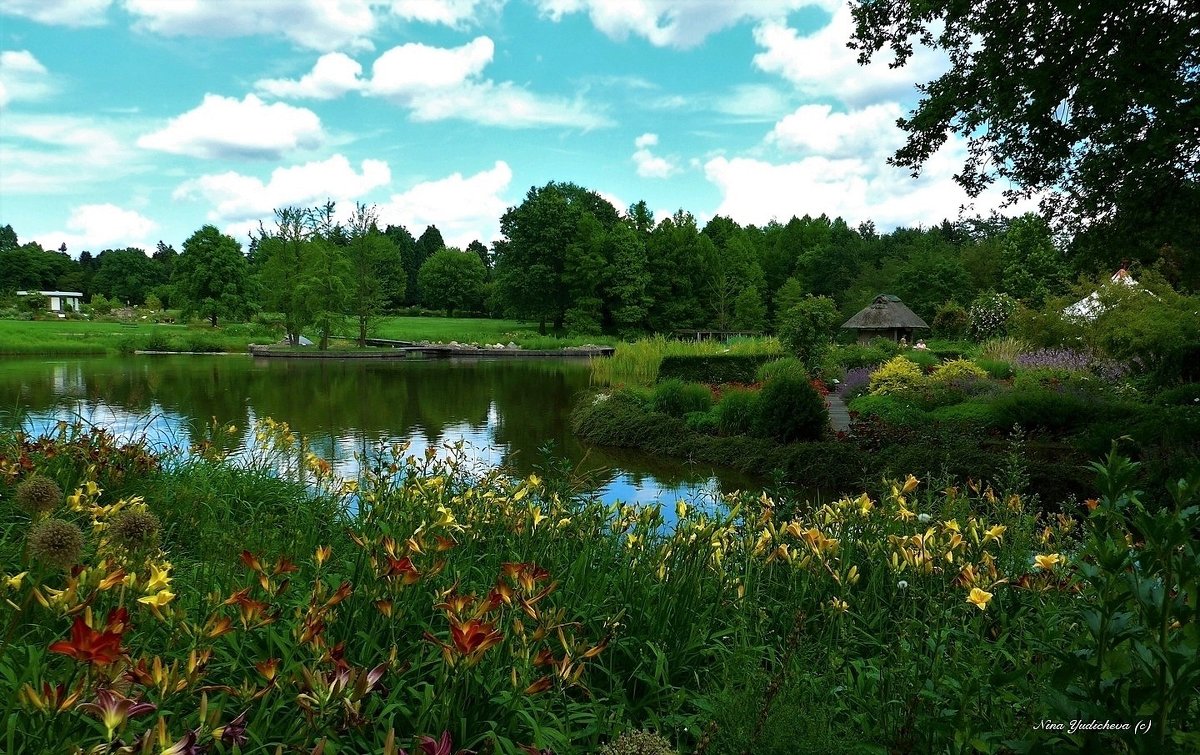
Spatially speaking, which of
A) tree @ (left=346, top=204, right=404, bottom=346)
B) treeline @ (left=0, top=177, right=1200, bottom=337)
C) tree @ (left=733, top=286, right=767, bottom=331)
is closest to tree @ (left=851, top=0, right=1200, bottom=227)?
treeline @ (left=0, top=177, right=1200, bottom=337)

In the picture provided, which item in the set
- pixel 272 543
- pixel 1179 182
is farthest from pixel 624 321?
pixel 272 543

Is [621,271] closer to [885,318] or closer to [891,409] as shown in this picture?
[885,318]

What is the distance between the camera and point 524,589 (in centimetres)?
181

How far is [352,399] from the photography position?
17.7 m

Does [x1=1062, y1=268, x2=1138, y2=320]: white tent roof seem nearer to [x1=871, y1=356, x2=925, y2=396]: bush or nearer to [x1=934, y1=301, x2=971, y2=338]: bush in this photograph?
[x1=871, y1=356, x2=925, y2=396]: bush

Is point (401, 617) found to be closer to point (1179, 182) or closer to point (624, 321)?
point (1179, 182)

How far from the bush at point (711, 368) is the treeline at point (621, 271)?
45.8 ft

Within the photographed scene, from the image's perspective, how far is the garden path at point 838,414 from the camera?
12541mm

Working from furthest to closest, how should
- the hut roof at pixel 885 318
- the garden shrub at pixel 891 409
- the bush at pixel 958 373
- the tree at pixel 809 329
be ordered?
the hut roof at pixel 885 318 → the tree at pixel 809 329 → the bush at pixel 958 373 → the garden shrub at pixel 891 409

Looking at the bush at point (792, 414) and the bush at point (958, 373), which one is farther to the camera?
the bush at point (958, 373)

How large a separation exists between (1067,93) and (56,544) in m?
10.6

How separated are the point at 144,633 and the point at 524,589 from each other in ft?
3.95

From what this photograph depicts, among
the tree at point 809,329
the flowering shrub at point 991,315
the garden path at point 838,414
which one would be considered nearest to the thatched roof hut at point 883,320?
the flowering shrub at point 991,315

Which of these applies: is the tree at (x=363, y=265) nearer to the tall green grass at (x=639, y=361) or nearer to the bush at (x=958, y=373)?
the tall green grass at (x=639, y=361)
